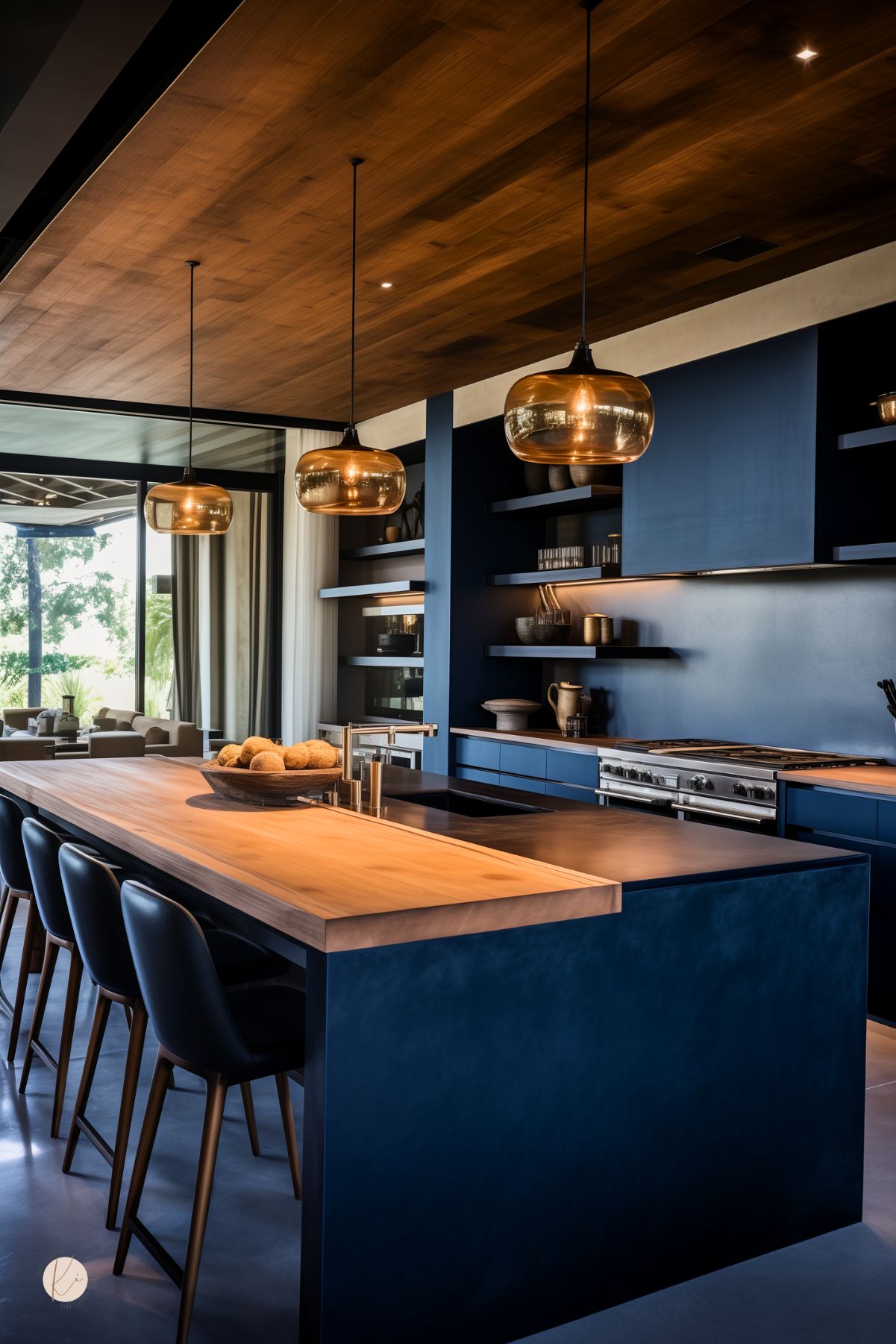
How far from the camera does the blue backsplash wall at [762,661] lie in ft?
15.3

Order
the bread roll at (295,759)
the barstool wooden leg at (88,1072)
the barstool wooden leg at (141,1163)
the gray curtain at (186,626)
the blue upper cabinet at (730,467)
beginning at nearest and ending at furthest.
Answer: the barstool wooden leg at (141,1163), the barstool wooden leg at (88,1072), the bread roll at (295,759), the blue upper cabinet at (730,467), the gray curtain at (186,626)

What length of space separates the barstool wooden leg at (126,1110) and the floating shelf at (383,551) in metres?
4.73

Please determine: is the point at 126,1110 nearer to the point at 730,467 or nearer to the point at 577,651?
the point at 730,467

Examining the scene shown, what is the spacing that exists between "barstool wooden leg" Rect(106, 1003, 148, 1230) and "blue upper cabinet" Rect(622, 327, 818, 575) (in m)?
3.06

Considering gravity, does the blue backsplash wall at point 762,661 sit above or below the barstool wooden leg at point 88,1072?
above

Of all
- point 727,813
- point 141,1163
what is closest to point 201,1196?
point 141,1163

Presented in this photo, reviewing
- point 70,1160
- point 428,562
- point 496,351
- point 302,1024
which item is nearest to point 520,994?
point 302,1024

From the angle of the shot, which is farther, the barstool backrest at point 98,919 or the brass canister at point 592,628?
the brass canister at point 592,628

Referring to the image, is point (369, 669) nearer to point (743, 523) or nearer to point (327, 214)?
point (743, 523)

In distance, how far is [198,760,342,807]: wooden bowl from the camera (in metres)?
3.07

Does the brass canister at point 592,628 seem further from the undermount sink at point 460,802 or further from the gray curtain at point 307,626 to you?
the gray curtain at point 307,626

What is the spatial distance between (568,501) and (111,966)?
13.2ft

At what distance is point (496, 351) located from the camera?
5598 millimetres

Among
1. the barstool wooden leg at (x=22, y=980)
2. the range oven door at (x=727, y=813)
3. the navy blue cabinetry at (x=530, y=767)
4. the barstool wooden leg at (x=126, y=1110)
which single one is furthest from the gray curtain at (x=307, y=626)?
the barstool wooden leg at (x=126, y=1110)
